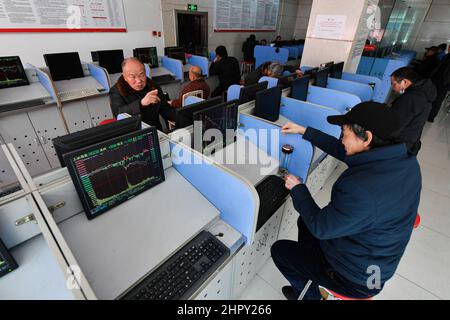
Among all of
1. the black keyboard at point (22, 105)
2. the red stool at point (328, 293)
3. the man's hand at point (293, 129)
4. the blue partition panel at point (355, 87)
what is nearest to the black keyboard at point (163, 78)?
the black keyboard at point (22, 105)

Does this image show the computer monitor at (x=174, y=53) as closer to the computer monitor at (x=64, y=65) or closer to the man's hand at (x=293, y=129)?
the computer monitor at (x=64, y=65)

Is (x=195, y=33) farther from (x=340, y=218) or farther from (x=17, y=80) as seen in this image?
(x=340, y=218)

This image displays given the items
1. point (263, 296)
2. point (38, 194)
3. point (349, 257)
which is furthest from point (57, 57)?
point (349, 257)

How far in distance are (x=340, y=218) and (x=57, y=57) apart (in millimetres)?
3896

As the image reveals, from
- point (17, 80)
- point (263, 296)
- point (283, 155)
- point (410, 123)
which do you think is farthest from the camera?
point (17, 80)

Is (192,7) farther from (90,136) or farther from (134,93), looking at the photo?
(90,136)

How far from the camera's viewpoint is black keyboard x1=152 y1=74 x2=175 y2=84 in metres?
3.82

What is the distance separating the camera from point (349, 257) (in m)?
1.14

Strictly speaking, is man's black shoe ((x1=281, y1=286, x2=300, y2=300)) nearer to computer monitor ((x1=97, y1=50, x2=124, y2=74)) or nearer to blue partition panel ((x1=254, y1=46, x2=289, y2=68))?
computer monitor ((x1=97, y1=50, x2=124, y2=74))

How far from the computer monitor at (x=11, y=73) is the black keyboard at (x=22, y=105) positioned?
0.56m

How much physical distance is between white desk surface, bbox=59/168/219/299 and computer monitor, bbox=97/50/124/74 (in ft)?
10.3

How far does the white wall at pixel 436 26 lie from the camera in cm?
745

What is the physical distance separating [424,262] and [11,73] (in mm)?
4765

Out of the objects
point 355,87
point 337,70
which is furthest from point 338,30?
point 355,87
